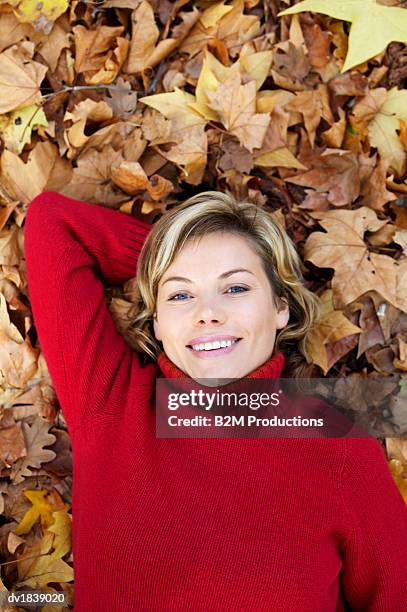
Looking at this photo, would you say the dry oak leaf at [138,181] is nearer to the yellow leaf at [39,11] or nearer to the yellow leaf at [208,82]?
the yellow leaf at [208,82]

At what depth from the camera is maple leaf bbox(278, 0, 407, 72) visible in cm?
234

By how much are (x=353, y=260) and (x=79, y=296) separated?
974 millimetres

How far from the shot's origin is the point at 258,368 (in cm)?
205

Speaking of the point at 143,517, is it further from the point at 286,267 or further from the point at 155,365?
the point at 286,267

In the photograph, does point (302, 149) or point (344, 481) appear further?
point (302, 149)

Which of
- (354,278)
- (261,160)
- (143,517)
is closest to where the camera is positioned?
(143,517)

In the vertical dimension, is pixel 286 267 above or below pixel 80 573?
above

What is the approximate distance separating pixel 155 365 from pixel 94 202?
27.2 inches

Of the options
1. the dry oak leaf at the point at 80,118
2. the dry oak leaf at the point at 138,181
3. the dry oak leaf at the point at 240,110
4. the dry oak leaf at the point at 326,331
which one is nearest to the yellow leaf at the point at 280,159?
the dry oak leaf at the point at 240,110

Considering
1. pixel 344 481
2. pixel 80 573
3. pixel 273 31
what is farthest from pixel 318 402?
pixel 273 31

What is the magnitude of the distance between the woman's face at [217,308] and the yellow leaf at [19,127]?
832 mm

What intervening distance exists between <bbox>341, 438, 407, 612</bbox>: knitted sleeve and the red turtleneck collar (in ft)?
1.02

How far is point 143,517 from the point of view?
6.20 ft

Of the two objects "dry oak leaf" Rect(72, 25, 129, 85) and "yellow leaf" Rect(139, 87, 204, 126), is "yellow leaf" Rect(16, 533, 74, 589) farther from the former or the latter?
"dry oak leaf" Rect(72, 25, 129, 85)
